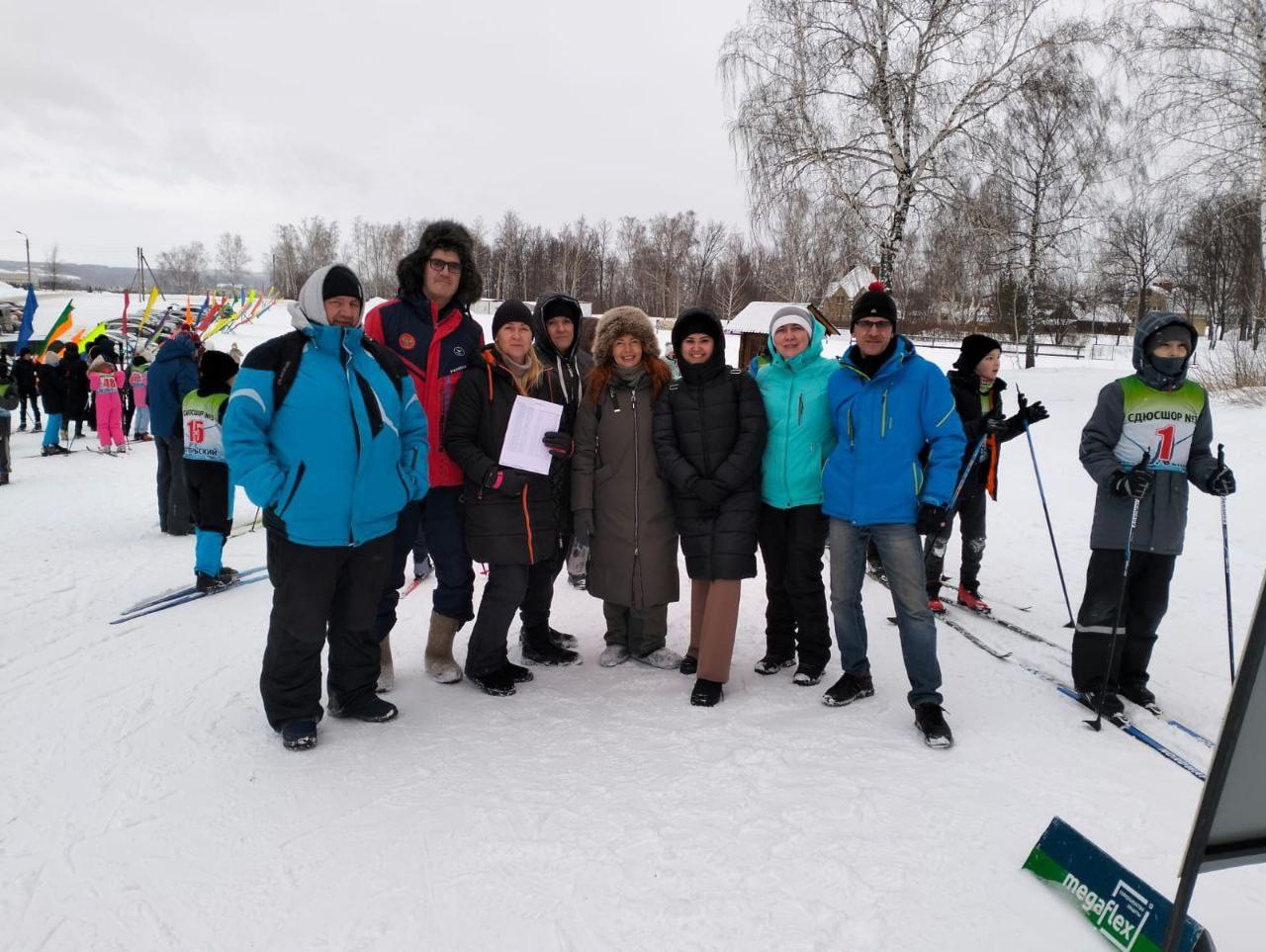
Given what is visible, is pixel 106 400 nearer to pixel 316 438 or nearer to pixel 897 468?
pixel 316 438

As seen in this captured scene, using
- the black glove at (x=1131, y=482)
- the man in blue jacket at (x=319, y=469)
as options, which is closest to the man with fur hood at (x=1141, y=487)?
the black glove at (x=1131, y=482)

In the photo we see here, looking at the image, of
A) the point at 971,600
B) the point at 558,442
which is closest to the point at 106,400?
the point at 558,442

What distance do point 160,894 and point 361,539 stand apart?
1.37m

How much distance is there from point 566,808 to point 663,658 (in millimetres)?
1466

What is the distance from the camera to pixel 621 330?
3701 mm

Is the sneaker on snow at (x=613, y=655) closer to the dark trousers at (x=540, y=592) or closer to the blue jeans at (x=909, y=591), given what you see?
the dark trousers at (x=540, y=592)

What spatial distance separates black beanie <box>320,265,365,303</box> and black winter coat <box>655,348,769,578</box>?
1533 millimetres

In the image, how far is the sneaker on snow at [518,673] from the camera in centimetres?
384

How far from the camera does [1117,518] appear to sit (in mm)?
3619

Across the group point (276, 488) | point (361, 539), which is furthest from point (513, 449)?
point (276, 488)

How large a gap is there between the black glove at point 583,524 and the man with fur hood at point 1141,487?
2.54m

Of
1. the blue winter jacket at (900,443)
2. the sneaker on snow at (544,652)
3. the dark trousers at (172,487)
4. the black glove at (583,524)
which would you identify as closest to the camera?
the blue winter jacket at (900,443)

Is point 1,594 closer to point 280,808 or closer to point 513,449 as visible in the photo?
point 280,808

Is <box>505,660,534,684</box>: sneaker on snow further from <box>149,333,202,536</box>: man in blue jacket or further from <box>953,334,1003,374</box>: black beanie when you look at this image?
<box>149,333,202,536</box>: man in blue jacket
